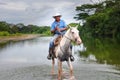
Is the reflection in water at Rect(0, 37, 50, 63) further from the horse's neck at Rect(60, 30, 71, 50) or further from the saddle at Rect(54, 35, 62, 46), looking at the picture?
the horse's neck at Rect(60, 30, 71, 50)

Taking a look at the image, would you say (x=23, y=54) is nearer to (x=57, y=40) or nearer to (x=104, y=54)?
(x=104, y=54)

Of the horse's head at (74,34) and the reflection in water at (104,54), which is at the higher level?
the horse's head at (74,34)

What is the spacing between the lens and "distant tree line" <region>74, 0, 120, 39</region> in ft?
248

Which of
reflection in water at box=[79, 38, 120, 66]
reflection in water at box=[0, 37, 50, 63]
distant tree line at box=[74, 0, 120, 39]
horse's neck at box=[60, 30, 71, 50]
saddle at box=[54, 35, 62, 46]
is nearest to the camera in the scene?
horse's neck at box=[60, 30, 71, 50]

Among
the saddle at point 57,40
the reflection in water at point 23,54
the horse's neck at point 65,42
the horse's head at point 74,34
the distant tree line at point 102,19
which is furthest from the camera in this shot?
the distant tree line at point 102,19

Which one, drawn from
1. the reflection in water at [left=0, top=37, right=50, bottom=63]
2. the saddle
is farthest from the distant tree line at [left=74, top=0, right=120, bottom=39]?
the saddle

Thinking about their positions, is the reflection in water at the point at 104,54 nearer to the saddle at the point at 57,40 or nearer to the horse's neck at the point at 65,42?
the saddle at the point at 57,40

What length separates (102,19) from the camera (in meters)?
89.3

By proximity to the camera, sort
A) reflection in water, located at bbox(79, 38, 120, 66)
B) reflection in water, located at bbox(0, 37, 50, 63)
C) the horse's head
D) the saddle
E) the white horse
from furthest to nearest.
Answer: reflection in water, located at bbox(0, 37, 50, 63), reflection in water, located at bbox(79, 38, 120, 66), the saddle, the white horse, the horse's head

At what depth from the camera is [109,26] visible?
8050 cm

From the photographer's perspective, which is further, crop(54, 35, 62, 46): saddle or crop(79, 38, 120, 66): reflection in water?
crop(79, 38, 120, 66): reflection in water

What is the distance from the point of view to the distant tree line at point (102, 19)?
75562mm

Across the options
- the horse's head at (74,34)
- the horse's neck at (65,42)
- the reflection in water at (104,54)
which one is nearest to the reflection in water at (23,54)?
the reflection in water at (104,54)

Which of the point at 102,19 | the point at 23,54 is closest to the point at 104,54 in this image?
the point at 23,54
